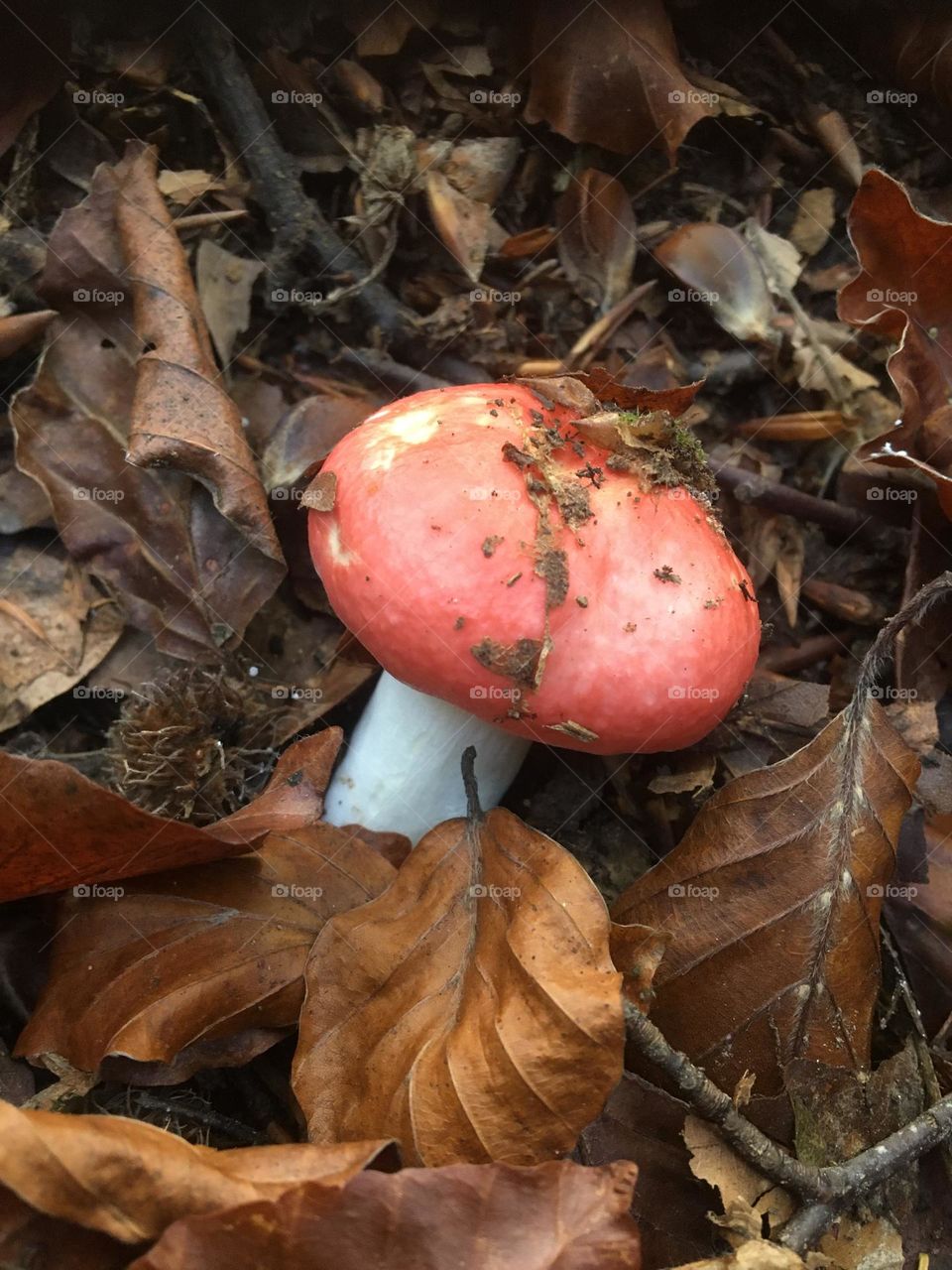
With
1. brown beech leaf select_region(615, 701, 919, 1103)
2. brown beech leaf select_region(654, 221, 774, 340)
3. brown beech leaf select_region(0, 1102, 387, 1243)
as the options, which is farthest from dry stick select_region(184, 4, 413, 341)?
brown beech leaf select_region(0, 1102, 387, 1243)

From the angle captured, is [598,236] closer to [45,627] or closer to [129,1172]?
[45,627]

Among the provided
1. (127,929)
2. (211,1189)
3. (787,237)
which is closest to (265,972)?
(127,929)

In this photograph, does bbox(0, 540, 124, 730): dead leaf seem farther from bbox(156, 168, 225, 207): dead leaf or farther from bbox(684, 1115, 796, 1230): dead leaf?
bbox(684, 1115, 796, 1230): dead leaf

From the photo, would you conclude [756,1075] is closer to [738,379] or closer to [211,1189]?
[211,1189]

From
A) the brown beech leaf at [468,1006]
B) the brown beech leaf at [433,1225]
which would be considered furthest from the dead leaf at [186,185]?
the brown beech leaf at [433,1225]

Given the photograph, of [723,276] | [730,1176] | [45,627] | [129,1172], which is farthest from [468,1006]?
[723,276]
